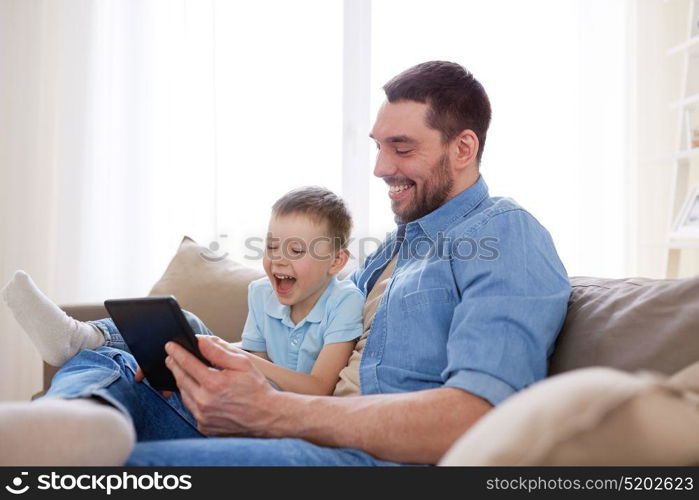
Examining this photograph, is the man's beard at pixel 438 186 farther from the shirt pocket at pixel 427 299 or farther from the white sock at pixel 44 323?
the white sock at pixel 44 323

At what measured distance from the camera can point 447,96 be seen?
1515mm

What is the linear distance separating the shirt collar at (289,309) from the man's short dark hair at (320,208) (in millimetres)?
122

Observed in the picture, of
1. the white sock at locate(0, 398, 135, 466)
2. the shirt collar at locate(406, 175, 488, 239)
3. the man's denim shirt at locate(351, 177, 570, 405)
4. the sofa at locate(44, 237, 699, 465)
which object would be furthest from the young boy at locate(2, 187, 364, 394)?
the white sock at locate(0, 398, 135, 466)

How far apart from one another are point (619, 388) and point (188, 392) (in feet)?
2.52

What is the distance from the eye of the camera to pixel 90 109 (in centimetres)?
308

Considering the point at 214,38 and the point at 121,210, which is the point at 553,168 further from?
the point at 121,210

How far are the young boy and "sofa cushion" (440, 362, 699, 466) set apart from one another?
0.81m

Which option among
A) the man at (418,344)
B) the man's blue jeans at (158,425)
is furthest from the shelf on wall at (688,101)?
the man's blue jeans at (158,425)

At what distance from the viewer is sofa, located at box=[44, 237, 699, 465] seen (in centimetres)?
63

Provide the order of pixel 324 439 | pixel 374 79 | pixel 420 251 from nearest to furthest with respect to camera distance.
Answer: pixel 324 439 → pixel 420 251 → pixel 374 79

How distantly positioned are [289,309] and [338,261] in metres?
0.17

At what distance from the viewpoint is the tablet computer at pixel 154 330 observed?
114cm

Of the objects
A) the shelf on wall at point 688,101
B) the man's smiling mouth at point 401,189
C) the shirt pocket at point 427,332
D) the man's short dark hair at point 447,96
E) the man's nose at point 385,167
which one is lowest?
the shirt pocket at point 427,332
